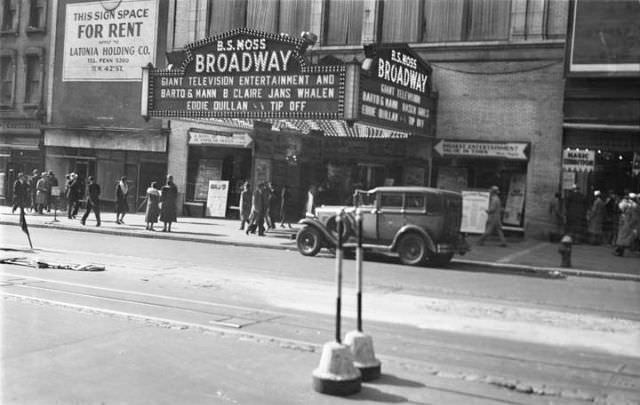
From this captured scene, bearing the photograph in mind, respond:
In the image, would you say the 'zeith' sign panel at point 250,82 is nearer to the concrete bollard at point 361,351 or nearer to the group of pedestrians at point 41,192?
the group of pedestrians at point 41,192

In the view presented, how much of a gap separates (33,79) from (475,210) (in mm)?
22237

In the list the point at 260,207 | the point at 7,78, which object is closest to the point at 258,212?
the point at 260,207

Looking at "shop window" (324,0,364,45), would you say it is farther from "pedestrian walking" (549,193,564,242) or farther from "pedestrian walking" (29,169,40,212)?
"pedestrian walking" (29,169,40,212)

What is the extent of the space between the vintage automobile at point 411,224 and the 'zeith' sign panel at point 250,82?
336 cm

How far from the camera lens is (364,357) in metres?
5.77

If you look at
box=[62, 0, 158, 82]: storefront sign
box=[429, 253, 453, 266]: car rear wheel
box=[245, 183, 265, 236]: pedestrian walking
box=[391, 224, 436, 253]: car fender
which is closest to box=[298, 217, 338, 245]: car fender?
box=[391, 224, 436, 253]: car fender

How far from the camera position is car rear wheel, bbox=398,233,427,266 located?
14.8 meters

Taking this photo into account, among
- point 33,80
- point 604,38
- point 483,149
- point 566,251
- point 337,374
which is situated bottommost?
point 337,374

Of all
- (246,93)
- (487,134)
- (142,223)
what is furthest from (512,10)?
(142,223)

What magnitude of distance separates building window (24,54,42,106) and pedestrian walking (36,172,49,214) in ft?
20.8

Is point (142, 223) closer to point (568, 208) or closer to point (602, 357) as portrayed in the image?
point (568, 208)

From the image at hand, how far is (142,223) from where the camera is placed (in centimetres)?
2409

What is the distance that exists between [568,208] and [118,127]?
1882cm

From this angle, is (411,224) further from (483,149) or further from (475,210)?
(483,149)
